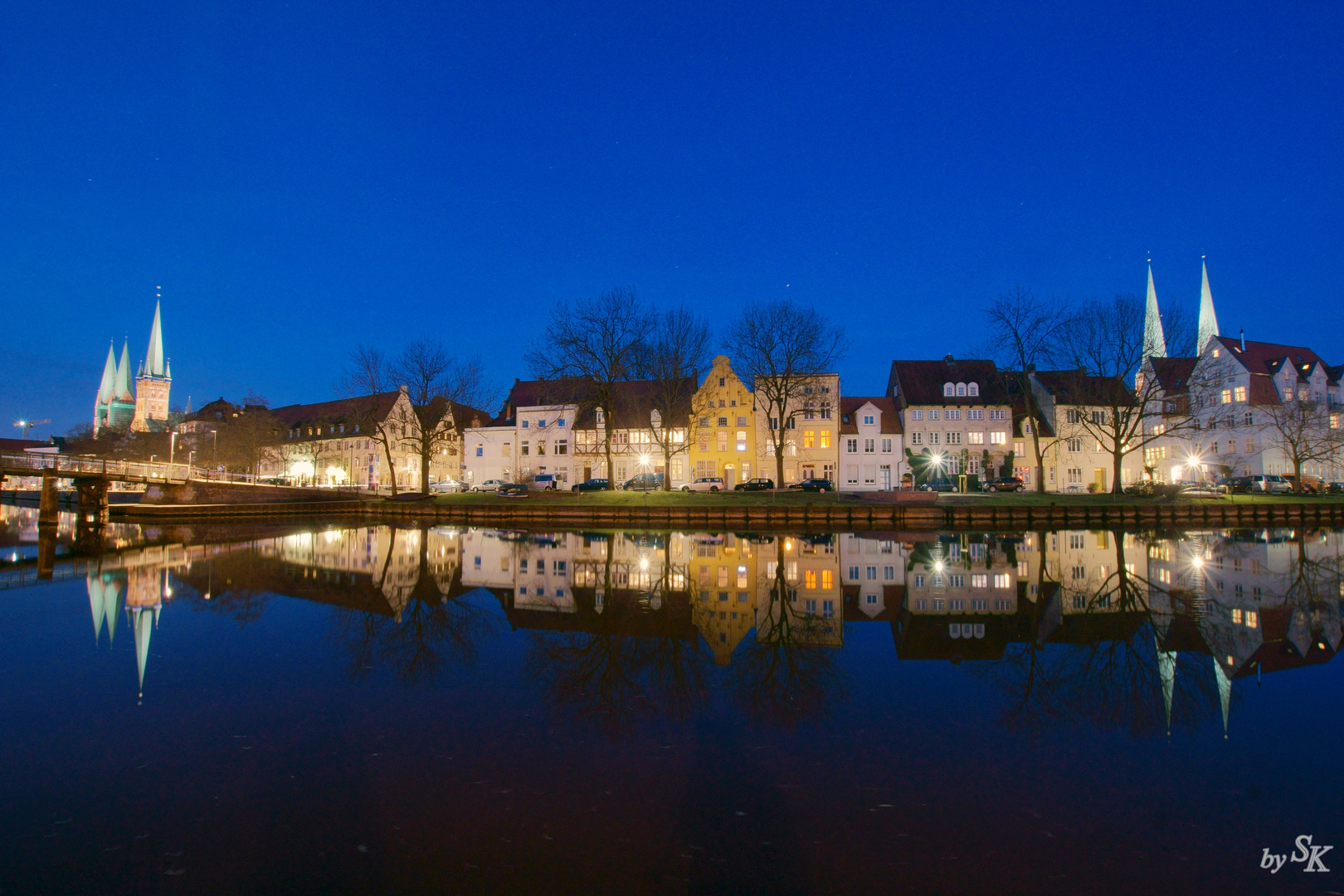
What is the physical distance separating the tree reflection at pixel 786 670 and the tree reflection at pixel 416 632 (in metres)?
4.62

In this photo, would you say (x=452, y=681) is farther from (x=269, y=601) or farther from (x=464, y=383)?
(x=464, y=383)

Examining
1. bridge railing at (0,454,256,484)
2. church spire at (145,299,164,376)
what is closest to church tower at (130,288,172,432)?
church spire at (145,299,164,376)

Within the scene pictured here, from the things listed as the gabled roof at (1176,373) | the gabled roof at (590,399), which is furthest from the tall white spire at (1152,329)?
the gabled roof at (590,399)

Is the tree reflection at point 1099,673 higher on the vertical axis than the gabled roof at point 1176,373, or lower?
lower

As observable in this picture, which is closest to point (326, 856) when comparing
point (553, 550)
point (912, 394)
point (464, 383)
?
point (553, 550)

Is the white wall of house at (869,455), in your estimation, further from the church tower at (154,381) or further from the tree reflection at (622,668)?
the church tower at (154,381)

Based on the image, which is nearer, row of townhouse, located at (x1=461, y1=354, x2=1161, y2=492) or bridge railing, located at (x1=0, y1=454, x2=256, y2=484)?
bridge railing, located at (x1=0, y1=454, x2=256, y2=484)

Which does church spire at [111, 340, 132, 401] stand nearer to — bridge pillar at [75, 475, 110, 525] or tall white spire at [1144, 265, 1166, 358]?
bridge pillar at [75, 475, 110, 525]

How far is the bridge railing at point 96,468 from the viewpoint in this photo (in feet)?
127

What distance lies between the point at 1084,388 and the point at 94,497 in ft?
237

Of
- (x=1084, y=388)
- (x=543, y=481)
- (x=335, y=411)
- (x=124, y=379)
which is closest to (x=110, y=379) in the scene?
(x=124, y=379)

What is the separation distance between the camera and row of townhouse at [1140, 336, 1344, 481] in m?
59.0

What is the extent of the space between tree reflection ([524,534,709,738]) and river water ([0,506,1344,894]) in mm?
79

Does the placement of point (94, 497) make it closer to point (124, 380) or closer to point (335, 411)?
point (335, 411)
